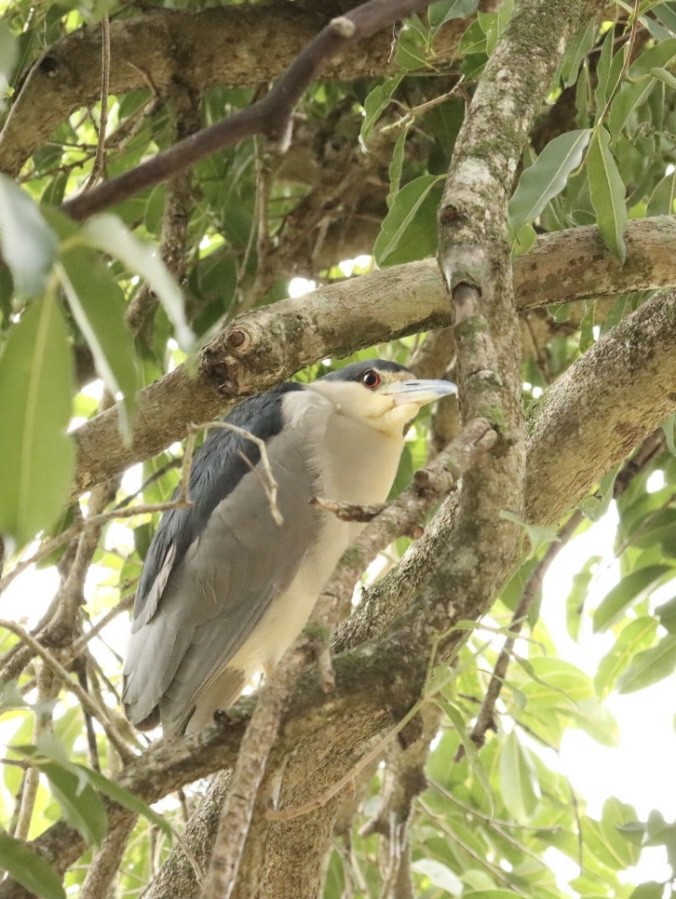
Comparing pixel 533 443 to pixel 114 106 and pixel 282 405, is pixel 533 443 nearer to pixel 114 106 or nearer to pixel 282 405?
pixel 282 405

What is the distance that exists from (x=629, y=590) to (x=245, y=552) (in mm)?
738

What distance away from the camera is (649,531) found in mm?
2209

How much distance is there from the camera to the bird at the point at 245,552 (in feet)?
6.57

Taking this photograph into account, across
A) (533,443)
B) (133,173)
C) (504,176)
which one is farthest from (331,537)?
(133,173)

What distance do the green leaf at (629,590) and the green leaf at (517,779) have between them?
39cm

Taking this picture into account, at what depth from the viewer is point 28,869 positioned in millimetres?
969

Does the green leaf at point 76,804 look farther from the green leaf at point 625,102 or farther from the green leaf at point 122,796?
the green leaf at point 625,102

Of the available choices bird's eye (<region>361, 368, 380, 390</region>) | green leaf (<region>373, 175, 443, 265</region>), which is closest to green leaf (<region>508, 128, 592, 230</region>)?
green leaf (<region>373, 175, 443, 265</region>)

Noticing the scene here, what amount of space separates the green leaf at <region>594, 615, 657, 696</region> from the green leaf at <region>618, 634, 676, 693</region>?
0.23m

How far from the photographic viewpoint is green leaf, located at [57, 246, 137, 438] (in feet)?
2.19

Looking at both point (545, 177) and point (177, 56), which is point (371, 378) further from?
point (545, 177)

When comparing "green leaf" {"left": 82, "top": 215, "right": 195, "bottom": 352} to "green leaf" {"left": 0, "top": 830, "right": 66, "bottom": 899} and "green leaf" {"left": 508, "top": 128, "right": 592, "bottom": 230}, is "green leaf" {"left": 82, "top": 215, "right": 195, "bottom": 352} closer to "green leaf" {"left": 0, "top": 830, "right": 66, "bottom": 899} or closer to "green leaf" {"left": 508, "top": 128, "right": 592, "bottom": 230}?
"green leaf" {"left": 0, "top": 830, "right": 66, "bottom": 899}

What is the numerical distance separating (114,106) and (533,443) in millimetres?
1673

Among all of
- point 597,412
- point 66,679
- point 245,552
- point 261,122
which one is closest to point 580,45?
point 597,412
